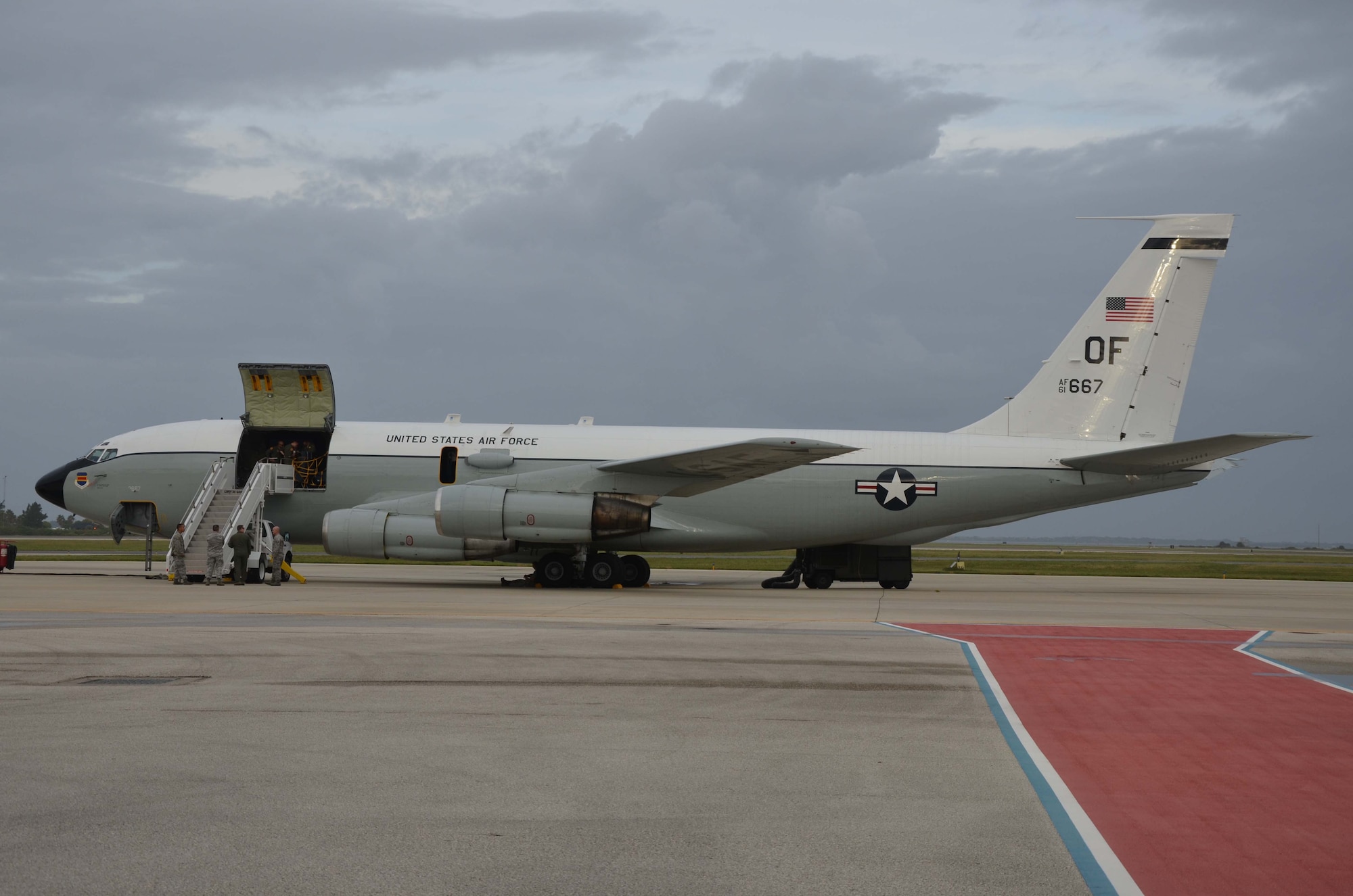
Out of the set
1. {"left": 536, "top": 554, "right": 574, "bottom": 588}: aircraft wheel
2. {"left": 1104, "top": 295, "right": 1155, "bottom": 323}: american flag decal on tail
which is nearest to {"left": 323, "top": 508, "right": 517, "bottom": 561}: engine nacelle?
{"left": 536, "top": 554, "right": 574, "bottom": 588}: aircraft wheel

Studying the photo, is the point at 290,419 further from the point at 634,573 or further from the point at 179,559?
the point at 634,573

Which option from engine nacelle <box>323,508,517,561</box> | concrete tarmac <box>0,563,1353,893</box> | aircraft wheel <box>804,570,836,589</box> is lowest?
concrete tarmac <box>0,563,1353,893</box>

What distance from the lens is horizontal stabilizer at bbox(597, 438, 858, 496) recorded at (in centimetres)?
2344

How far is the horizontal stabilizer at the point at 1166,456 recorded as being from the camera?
23000mm

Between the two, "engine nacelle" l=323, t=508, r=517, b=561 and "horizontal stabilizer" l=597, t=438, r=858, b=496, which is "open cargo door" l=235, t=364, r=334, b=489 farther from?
"horizontal stabilizer" l=597, t=438, r=858, b=496

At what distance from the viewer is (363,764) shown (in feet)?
20.6

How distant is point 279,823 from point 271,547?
73.2ft

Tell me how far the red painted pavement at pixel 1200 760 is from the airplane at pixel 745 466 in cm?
1349

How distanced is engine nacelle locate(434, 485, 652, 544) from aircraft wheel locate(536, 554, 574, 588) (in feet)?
4.34

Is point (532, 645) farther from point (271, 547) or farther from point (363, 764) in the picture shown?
point (271, 547)

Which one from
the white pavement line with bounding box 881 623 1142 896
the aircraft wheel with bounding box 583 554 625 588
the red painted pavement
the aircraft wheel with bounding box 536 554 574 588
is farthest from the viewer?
the aircraft wheel with bounding box 536 554 574 588

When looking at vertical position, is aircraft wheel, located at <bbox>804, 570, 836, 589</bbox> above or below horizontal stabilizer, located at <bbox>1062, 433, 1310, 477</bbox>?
below

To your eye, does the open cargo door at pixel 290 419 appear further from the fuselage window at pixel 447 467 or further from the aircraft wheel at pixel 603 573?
the aircraft wheel at pixel 603 573

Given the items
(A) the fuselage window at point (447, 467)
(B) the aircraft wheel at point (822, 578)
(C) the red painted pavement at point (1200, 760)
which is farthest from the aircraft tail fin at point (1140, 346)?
(C) the red painted pavement at point (1200, 760)
